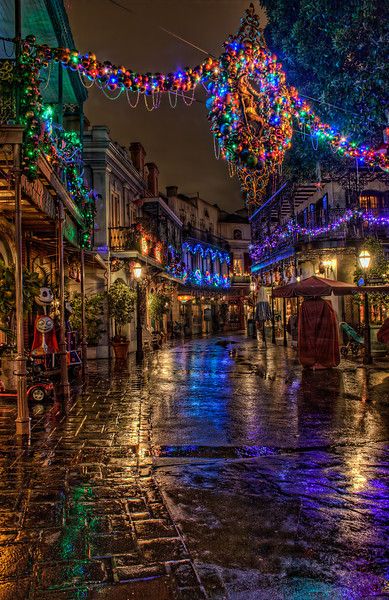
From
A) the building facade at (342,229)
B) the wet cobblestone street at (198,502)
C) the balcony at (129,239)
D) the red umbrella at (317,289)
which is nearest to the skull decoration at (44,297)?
the wet cobblestone street at (198,502)

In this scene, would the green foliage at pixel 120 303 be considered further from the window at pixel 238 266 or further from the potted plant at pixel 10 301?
the window at pixel 238 266

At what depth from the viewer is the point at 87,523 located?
3832 mm

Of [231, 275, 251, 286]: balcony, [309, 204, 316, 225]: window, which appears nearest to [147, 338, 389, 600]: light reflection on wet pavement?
[309, 204, 316, 225]: window

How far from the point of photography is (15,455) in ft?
19.2

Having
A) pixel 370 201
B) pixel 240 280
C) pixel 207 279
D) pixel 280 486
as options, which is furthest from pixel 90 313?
pixel 240 280

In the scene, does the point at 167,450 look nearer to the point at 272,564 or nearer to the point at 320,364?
the point at 272,564

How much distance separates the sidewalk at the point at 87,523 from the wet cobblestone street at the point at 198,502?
12mm

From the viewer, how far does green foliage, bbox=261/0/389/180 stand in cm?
1023

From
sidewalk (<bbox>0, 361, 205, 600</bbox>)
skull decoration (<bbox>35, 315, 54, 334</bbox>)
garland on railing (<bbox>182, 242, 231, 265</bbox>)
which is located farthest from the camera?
garland on railing (<bbox>182, 242, 231, 265</bbox>)

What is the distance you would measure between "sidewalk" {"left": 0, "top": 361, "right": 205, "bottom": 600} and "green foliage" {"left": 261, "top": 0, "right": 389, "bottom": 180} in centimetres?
812

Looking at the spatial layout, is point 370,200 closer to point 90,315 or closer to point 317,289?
point 317,289

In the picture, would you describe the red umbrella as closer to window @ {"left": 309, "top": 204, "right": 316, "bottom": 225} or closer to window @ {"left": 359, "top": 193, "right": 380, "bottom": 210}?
window @ {"left": 309, "top": 204, "right": 316, "bottom": 225}

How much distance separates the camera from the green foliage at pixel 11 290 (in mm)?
9641

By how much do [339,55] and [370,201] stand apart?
12.9 m
